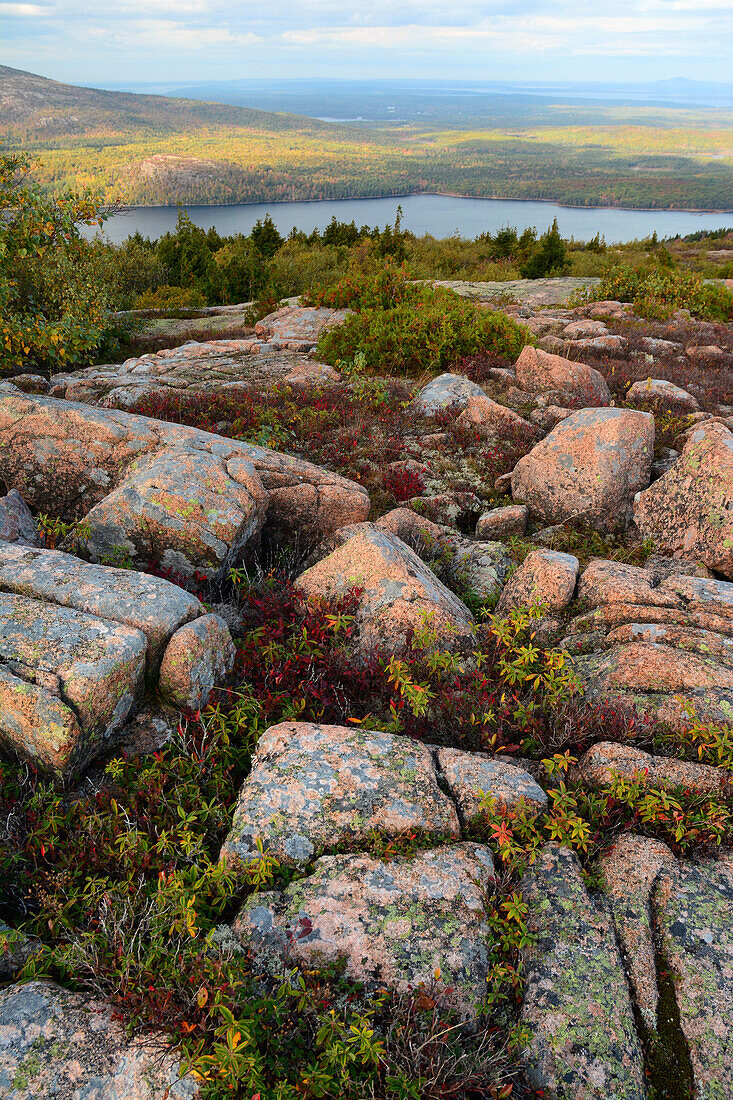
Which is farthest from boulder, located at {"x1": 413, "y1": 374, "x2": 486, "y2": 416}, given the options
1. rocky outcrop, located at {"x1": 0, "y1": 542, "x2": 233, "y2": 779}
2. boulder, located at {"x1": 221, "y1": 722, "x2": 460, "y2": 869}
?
boulder, located at {"x1": 221, "y1": 722, "x2": 460, "y2": 869}

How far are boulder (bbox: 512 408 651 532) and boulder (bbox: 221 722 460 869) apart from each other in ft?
18.0

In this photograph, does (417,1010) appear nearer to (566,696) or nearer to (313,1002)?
(313,1002)

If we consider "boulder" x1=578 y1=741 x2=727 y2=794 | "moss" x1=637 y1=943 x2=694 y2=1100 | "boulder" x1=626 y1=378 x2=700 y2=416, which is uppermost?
"boulder" x1=626 y1=378 x2=700 y2=416

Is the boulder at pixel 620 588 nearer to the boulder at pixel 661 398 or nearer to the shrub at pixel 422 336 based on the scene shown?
the boulder at pixel 661 398

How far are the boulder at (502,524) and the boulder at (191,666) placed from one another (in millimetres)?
4921

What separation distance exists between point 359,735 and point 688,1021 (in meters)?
2.77

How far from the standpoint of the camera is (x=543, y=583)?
6781mm

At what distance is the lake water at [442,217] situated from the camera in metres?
118

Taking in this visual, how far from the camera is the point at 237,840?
4.07 m

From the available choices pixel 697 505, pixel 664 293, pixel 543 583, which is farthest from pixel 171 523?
pixel 664 293

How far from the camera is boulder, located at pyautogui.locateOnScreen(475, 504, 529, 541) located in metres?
8.80

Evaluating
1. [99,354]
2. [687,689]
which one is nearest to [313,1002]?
[687,689]

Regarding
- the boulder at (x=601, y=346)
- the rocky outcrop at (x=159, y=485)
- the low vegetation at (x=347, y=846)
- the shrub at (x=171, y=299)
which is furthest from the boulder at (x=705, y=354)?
the shrub at (x=171, y=299)

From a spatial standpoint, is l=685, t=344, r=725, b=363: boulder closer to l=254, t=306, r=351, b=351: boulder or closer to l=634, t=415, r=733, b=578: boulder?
l=254, t=306, r=351, b=351: boulder
